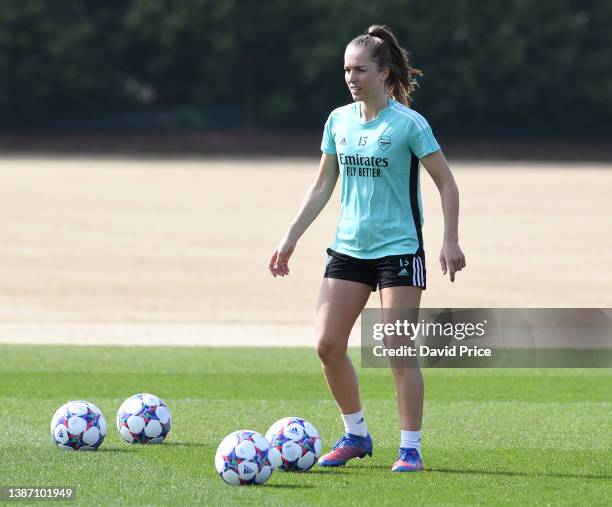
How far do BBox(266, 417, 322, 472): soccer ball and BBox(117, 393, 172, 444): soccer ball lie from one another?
88 cm

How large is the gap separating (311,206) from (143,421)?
4.96ft

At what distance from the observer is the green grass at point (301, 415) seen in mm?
6176

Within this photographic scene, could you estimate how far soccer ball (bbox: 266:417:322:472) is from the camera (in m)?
6.59

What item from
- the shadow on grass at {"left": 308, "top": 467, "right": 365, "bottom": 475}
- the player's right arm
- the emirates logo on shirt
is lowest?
the shadow on grass at {"left": 308, "top": 467, "right": 365, "bottom": 475}

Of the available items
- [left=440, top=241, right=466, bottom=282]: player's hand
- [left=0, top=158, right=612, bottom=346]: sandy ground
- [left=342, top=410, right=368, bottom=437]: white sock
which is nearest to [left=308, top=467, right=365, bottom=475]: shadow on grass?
[left=342, top=410, right=368, bottom=437]: white sock

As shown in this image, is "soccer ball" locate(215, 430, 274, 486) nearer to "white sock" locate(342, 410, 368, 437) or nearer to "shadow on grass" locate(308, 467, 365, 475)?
"shadow on grass" locate(308, 467, 365, 475)

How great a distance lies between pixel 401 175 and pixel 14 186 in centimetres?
2825

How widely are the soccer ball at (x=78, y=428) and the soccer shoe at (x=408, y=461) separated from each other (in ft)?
5.24

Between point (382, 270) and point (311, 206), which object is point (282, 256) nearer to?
point (311, 206)

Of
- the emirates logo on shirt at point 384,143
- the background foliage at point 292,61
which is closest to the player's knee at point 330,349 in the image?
the emirates logo on shirt at point 384,143

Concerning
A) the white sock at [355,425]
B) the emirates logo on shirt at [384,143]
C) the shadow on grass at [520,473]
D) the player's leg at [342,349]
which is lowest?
the shadow on grass at [520,473]

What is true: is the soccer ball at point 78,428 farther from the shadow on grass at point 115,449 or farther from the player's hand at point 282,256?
the player's hand at point 282,256

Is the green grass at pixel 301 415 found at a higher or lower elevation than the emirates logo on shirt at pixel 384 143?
lower

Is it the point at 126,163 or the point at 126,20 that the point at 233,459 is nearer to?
the point at 126,163
